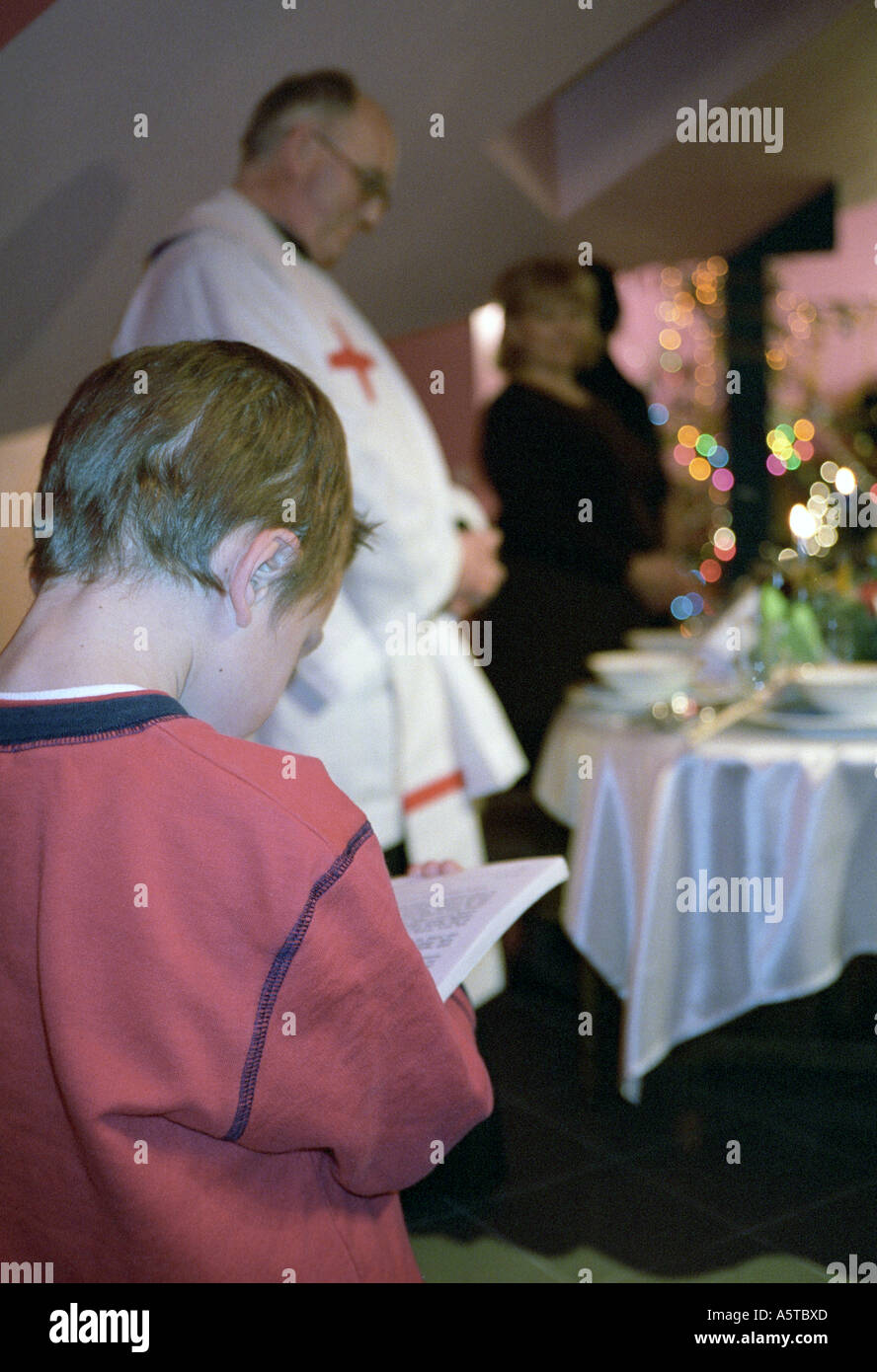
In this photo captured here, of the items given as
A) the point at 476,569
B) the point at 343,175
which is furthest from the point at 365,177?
the point at 476,569

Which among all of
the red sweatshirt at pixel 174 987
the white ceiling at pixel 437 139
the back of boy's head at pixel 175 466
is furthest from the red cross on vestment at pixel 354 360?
the red sweatshirt at pixel 174 987

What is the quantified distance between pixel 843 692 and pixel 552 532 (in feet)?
3.33

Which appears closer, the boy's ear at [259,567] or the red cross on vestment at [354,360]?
the boy's ear at [259,567]

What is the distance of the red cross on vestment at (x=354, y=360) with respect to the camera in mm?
1624

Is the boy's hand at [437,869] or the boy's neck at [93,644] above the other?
the boy's neck at [93,644]

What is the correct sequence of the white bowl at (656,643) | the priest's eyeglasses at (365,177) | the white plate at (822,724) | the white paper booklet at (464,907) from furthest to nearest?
1. the white bowl at (656,643)
2. the white plate at (822,724)
3. the priest's eyeglasses at (365,177)
4. the white paper booklet at (464,907)

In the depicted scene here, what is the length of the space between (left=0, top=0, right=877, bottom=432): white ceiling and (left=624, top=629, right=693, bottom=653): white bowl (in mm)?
1330

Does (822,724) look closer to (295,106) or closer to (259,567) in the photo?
(295,106)

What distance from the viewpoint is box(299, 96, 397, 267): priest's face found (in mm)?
1680

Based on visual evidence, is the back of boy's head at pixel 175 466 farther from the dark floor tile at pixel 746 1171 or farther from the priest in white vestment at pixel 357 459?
the dark floor tile at pixel 746 1171

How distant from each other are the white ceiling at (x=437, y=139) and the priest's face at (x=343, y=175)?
0.45 metres

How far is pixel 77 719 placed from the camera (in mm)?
671
